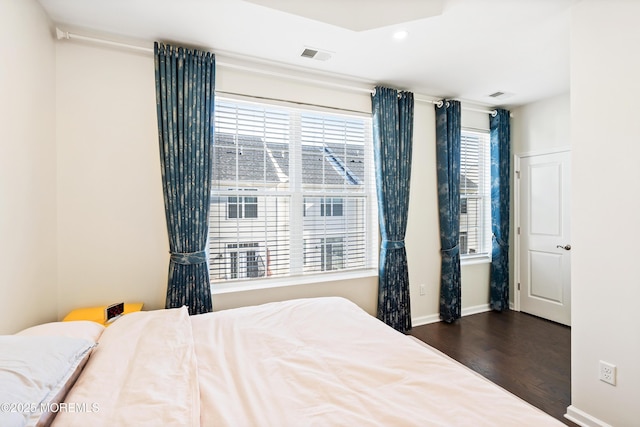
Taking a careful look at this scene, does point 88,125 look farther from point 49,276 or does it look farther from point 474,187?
point 474,187

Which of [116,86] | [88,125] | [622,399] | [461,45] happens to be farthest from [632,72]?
[88,125]

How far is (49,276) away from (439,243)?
3.63 metres

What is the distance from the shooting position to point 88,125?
2197 millimetres

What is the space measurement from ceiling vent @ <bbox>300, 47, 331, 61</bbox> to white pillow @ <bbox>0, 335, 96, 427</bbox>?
2.42 m

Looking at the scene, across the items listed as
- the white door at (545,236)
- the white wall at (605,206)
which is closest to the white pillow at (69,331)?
the white wall at (605,206)

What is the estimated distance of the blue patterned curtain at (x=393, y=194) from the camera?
315 centimetres

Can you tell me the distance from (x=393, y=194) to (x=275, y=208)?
4.16ft

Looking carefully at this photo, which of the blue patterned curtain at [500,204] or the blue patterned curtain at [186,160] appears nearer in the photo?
the blue patterned curtain at [186,160]

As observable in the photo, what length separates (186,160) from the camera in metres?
2.36

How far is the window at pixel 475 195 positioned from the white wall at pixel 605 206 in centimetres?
204

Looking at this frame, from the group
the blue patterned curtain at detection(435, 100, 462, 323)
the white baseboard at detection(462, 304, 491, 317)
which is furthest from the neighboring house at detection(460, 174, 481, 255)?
the white baseboard at detection(462, 304, 491, 317)

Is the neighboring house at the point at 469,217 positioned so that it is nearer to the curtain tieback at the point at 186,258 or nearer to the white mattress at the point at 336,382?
the white mattress at the point at 336,382

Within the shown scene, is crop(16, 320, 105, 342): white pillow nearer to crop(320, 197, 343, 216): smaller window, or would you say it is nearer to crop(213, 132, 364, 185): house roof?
crop(213, 132, 364, 185): house roof

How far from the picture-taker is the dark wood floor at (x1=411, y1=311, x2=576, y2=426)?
2.23 metres
